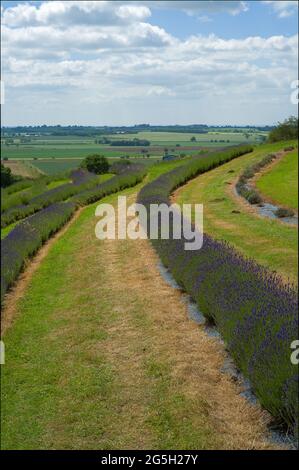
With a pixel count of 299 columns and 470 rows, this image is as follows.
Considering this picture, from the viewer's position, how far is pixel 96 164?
45.7 metres

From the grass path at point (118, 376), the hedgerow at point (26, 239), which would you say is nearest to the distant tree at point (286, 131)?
the hedgerow at point (26, 239)

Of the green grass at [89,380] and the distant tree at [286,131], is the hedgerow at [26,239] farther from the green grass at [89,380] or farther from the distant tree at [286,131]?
the distant tree at [286,131]

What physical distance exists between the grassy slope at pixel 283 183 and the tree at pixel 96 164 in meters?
22.6

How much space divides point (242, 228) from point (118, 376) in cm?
901

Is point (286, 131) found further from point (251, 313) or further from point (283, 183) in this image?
point (251, 313)

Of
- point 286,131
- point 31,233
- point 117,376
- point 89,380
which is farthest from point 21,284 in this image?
point 286,131

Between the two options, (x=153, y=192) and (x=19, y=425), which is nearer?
(x=19, y=425)

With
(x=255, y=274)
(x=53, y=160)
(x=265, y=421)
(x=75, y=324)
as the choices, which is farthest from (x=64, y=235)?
(x=53, y=160)

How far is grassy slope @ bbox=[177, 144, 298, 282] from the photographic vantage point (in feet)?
37.1

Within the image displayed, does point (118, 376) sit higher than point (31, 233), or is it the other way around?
point (31, 233)

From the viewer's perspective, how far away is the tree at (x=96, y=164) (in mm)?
44625

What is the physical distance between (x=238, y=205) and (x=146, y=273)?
25.4 ft

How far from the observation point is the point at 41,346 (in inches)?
327
